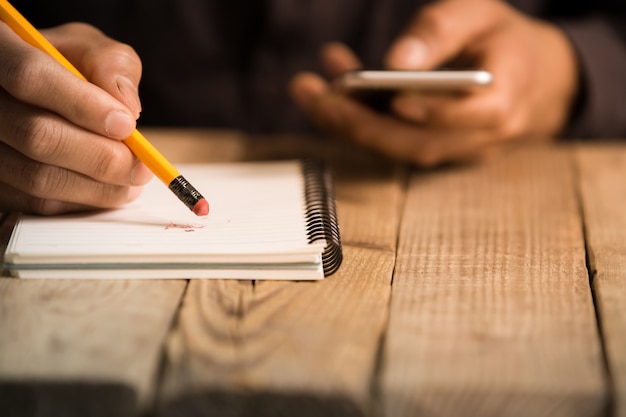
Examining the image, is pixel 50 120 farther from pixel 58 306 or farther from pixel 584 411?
pixel 584 411

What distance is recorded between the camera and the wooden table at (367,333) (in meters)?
0.53

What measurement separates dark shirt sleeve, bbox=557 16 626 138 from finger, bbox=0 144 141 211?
798mm

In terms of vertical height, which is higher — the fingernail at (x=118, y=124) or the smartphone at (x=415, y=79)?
the fingernail at (x=118, y=124)

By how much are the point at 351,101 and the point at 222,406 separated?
0.60 metres

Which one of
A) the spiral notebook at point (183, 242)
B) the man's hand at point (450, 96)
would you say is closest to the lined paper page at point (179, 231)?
the spiral notebook at point (183, 242)

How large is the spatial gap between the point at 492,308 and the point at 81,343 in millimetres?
340

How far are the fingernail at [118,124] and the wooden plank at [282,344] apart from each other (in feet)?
0.54

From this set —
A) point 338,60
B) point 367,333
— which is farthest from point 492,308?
point 338,60

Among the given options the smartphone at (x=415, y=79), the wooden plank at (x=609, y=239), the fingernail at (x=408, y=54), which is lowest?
the wooden plank at (x=609, y=239)

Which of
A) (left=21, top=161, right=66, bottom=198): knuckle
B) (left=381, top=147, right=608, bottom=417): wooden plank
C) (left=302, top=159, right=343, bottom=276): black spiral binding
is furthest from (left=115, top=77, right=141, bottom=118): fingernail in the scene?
(left=381, top=147, right=608, bottom=417): wooden plank

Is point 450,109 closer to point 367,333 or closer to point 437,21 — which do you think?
point 437,21

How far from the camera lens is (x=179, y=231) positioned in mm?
711

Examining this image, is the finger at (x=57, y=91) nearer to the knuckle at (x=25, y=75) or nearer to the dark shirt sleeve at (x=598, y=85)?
the knuckle at (x=25, y=75)

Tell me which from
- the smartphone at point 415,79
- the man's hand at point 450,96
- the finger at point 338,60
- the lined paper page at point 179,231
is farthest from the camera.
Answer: the finger at point 338,60
